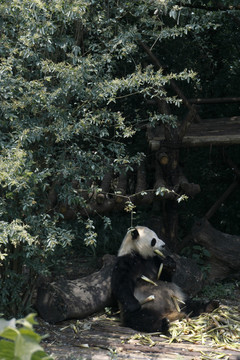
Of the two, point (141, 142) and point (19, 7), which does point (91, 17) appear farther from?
point (141, 142)

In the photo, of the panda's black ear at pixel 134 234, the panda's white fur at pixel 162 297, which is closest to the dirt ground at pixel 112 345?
the panda's white fur at pixel 162 297

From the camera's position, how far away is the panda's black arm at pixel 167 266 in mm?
5312

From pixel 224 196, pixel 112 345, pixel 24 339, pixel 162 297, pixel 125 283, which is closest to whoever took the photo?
pixel 24 339

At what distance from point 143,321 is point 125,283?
1.24 feet

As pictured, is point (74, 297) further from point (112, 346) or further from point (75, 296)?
point (112, 346)

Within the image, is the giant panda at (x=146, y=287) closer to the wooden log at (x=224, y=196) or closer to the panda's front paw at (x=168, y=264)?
the panda's front paw at (x=168, y=264)

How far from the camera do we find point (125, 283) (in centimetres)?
507

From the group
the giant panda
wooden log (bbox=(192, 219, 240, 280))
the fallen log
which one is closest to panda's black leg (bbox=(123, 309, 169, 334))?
the giant panda

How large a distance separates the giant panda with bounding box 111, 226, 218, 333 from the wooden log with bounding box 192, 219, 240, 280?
44.6 inches

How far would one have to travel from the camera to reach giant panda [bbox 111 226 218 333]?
4930 mm

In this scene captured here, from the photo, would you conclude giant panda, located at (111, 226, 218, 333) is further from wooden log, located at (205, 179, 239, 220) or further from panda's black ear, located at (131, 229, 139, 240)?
wooden log, located at (205, 179, 239, 220)

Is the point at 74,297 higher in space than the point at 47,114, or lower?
lower

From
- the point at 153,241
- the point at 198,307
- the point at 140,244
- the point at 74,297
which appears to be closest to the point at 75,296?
the point at 74,297

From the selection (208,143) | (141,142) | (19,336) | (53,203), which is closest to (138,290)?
(53,203)
